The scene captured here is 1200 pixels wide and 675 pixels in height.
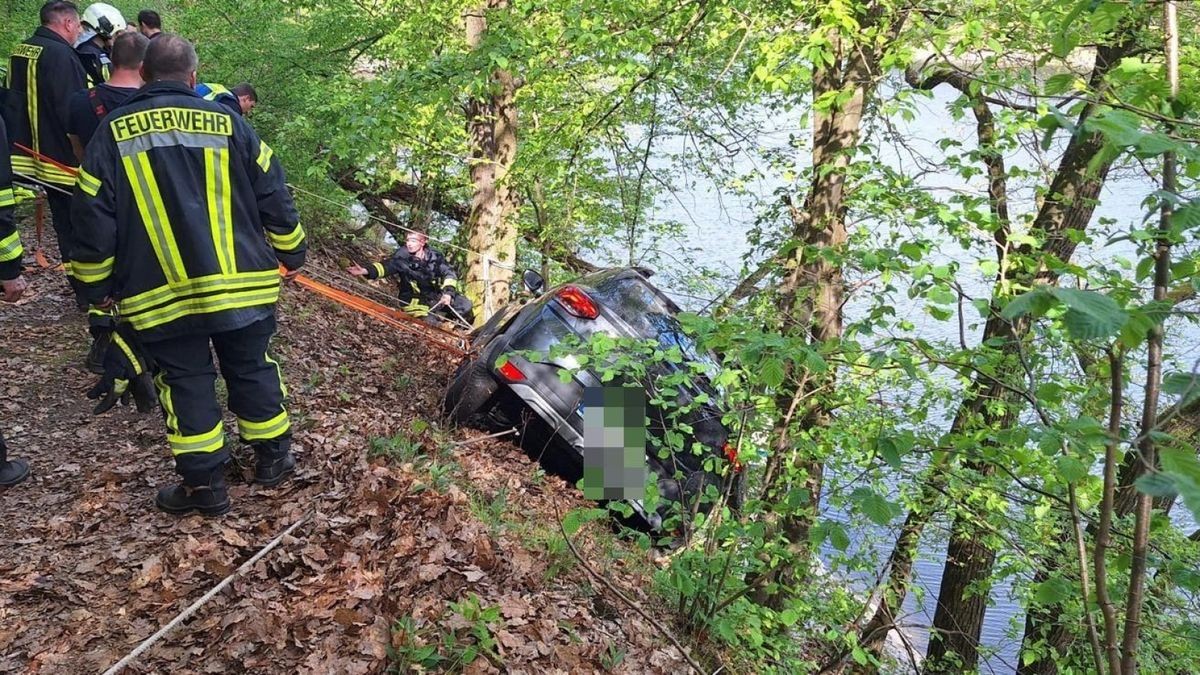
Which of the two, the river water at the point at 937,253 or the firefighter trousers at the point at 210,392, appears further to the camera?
the river water at the point at 937,253

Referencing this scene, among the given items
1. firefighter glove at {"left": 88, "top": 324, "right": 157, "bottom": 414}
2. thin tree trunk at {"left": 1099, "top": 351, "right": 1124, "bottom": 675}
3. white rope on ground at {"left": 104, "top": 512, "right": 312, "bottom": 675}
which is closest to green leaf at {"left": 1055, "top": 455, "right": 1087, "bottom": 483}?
thin tree trunk at {"left": 1099, "top": 351, "right": 1124, "bottom": 675}

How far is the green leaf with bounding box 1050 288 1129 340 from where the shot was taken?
1.47m

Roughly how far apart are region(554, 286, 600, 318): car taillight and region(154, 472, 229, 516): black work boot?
105 inches

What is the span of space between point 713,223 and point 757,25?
13.1 metres

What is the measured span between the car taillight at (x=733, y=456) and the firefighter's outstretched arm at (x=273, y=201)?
103 inches

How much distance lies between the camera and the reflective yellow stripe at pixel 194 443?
3605 mm

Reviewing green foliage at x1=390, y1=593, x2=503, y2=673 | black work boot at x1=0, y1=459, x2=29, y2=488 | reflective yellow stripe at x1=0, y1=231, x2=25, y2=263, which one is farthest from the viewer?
black work boot at x1=0, y1=459, x2=29, y2=488

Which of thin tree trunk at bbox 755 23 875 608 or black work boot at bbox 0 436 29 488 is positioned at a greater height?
thin tree trunk at bbox 755 23 875 608

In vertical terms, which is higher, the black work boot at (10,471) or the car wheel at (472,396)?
the car wheel at (472,396)

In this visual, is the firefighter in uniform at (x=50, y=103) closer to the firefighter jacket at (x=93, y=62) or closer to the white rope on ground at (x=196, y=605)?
the firefighter jacket at (x=93, y=62)

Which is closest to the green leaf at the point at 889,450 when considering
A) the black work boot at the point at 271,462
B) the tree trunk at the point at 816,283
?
the tree trunk at the point at 816,283

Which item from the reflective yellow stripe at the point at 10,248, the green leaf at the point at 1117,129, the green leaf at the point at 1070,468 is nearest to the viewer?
the green leaf at the point at 1117,129

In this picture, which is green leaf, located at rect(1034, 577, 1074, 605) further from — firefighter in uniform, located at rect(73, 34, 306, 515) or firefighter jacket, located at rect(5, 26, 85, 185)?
firefighter jacket, located at rect(5, 26, 85, 185)

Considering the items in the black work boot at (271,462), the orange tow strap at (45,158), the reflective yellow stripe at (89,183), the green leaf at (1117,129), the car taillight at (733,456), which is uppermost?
the green leaf at (1117,129)
